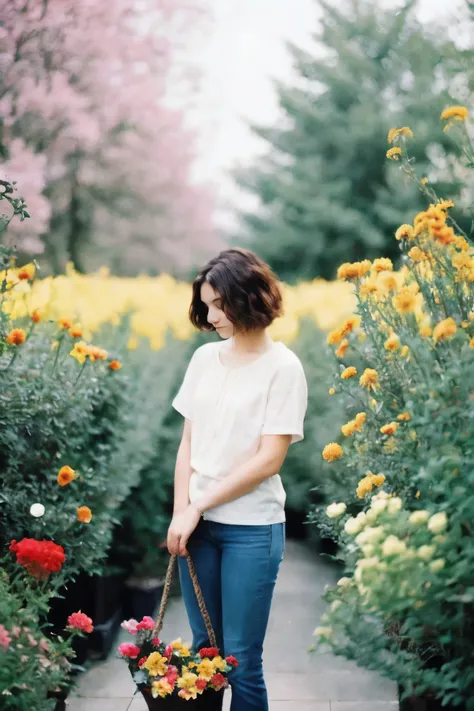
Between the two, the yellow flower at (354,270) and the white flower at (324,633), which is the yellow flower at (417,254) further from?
the white flower at (324,633)

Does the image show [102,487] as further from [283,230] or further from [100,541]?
[283,230]

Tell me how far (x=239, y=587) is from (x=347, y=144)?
506 inches

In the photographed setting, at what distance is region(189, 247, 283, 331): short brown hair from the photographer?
228 centimetres

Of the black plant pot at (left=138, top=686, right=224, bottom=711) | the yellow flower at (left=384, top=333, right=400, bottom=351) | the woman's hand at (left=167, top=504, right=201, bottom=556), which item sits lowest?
the black plant pot at (left=138, top=686, right=224, bottom=711)

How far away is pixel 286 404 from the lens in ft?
7.37

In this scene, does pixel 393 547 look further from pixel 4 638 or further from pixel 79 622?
pixel 79 622

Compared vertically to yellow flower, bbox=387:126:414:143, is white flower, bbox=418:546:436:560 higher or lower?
lower

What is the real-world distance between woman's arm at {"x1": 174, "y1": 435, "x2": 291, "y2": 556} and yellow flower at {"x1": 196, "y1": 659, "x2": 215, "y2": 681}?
0.96 ft

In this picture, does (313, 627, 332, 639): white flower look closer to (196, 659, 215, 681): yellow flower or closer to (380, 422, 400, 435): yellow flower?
(196, 659, 215, 681): yellow flower

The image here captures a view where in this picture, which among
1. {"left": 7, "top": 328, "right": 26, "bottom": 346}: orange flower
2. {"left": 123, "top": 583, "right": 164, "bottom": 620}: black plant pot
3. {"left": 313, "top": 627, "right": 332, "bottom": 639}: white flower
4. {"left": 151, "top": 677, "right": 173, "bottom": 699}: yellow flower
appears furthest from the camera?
{"left": 123, "top": 583, "right": 164, "bottom": 620}: black plant pot

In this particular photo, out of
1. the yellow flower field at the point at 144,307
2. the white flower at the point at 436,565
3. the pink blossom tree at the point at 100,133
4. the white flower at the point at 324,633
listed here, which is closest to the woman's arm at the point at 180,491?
the white flower at the point at 324,633

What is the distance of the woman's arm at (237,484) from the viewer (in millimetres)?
2219

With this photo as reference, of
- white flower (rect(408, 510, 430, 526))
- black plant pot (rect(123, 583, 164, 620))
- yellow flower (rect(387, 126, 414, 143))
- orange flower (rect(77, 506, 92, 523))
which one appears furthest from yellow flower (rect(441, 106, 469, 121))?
black plant pot (rect(123, 583, 164, 620))

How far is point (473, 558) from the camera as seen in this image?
166cm
